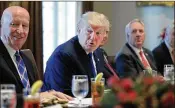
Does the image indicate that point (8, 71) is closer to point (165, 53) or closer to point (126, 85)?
point (126, 85)

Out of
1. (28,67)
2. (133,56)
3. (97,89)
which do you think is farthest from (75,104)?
(133,56)

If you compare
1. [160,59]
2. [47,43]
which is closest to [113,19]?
[47,43]

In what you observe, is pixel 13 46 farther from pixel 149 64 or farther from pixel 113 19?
pixel 113 19

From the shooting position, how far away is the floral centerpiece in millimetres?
1300

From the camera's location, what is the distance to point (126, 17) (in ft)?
19.0

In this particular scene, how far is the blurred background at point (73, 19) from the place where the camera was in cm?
478

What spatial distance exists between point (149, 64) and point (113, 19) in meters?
1.96

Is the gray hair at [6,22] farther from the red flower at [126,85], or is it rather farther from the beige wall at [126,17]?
the beige wall at [126,17]

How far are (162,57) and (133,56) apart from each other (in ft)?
2.26

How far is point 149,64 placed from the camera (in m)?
3.88

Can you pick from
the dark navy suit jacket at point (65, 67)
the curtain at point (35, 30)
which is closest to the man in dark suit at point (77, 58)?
the dark navy suit jacket at point (65, 67)

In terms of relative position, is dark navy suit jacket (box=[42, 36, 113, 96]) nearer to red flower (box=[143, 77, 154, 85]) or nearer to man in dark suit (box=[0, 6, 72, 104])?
man in dark suit (box=[0, 6, 72, 104])

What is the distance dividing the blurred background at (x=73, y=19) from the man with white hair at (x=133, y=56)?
1.20m

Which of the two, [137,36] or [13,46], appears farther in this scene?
[137,36]
